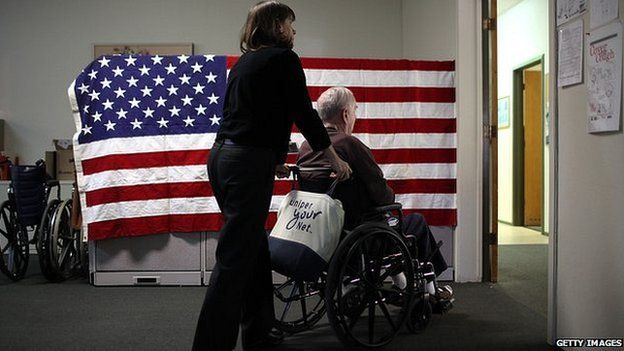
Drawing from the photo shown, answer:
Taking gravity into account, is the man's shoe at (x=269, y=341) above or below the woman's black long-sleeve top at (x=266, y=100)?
below

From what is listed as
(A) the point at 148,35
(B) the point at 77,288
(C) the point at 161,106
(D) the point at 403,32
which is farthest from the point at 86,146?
(D) the point at 403,32

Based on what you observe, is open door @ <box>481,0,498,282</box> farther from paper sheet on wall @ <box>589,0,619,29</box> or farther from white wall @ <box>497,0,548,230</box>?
white wall @ <box>497,0,548,230</box>

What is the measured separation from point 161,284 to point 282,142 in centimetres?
197

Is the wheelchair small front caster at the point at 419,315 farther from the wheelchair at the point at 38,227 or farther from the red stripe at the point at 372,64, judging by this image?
the wheelchair at the point at 38,227

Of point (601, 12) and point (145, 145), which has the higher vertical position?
point (601, 12)

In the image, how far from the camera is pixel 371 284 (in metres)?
2.48

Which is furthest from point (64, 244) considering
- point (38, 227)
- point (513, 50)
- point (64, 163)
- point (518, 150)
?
point (513, 50)

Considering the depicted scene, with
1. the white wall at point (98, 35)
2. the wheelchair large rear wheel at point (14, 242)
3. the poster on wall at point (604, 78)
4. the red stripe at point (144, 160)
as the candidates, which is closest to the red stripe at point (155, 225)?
the red stripe at point (144, 160)

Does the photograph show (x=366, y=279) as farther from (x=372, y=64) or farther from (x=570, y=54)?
(x=372, y=64)

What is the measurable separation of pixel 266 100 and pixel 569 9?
1242mm

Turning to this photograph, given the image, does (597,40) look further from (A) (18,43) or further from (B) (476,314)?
(A) (18,43)

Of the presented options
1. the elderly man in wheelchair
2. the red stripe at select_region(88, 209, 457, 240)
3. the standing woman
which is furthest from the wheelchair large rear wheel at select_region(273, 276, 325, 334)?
the red stripe at select_region(88, 209, 457, 240)

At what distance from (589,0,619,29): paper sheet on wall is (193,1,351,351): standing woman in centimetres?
105

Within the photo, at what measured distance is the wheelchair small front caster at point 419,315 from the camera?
2773mm
